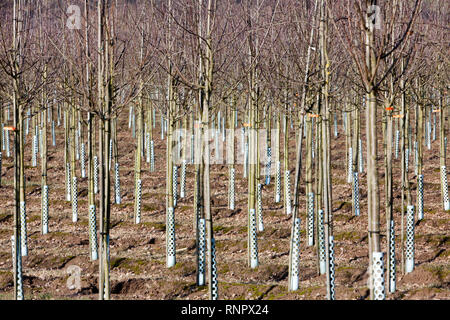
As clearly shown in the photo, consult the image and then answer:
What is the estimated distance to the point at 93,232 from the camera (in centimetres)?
1473

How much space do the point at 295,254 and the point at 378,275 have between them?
448 cm

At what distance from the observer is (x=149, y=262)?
14.7 metres

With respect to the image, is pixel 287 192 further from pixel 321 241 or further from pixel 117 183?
pixel 321 241

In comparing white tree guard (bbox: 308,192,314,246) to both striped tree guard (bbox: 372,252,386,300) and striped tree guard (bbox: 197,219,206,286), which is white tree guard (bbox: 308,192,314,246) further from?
striped tree guard (bbox: 372,252,386,300)

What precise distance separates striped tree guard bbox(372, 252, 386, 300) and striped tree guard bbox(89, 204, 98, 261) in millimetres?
9476

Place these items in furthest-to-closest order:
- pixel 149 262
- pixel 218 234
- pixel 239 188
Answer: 1. pixel 239 188
2. pixel 218 234
3. pixel 149 262

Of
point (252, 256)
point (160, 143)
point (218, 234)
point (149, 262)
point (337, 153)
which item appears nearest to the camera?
point (252, 256)

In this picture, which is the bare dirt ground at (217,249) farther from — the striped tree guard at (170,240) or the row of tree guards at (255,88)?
the row of tree guards at (255,88)

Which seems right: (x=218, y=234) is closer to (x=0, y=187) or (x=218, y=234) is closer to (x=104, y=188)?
(x=104, y=188)

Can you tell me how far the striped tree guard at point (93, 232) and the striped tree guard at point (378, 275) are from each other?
948 centimetres

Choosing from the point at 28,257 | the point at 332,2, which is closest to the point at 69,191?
the point at 28,257

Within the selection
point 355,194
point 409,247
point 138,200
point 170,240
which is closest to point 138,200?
point 138,200

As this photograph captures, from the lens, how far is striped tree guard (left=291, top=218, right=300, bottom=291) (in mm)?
10935
